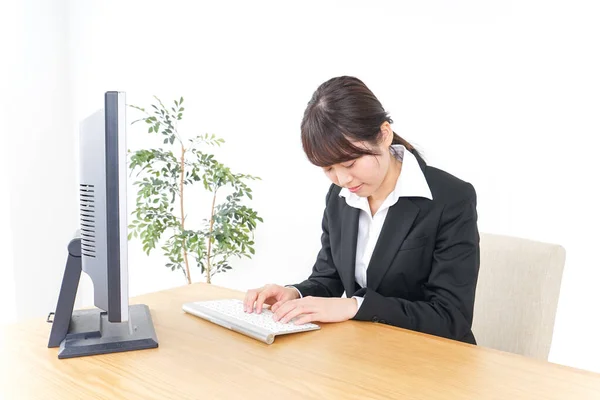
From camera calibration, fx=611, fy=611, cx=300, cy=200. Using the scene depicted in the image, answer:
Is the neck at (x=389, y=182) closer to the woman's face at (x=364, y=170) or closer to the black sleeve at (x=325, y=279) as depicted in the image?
the woman's face at (x=364, y=170)

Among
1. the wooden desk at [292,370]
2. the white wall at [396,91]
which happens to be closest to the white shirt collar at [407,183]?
the wooden desk at [292,370]

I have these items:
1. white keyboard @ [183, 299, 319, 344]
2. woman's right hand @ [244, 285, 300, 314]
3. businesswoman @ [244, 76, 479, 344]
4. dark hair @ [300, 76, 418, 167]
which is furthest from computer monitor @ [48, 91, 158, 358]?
dark hair @ [300, 76, 418, 167]

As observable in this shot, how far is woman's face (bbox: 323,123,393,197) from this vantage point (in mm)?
1526

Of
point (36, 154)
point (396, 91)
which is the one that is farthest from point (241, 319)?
point (36, 154)

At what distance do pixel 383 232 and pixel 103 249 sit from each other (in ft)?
2.46

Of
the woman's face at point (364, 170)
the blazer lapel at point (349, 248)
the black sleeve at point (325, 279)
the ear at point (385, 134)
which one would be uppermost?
the ear at point (385, 134)

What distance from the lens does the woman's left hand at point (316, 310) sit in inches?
54.8

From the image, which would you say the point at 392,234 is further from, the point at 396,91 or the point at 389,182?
the point at 396,91

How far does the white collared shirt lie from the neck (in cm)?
3

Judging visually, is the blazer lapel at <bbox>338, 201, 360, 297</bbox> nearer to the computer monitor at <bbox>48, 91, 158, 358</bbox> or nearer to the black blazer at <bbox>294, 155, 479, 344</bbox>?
the black blazer at <bbox>294, 155, 479, 344</bbox>

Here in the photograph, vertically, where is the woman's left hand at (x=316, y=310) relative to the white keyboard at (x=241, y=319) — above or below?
above

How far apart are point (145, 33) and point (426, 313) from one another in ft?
8.98

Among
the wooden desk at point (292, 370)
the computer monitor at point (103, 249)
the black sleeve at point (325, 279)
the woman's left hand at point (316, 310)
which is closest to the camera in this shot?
the wooden desk at point (292, 370)

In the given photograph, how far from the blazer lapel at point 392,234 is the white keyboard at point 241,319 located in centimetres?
33
